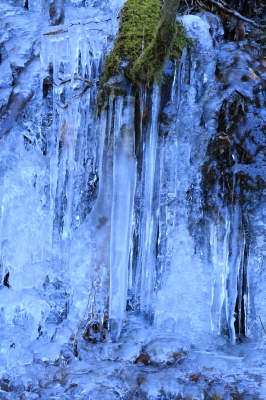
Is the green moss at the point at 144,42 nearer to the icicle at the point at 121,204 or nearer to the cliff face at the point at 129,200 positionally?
the cliff face at the point at 129,200

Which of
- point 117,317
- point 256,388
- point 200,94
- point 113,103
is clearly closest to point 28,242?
point 117,317

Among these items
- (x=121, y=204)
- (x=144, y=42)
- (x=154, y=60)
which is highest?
(x=144, y=42)

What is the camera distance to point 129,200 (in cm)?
383

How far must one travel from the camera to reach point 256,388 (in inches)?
124

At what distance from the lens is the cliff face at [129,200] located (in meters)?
3.86

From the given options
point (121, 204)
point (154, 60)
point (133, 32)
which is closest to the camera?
point (154, 60)

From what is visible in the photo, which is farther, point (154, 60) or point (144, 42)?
point (144, 42)

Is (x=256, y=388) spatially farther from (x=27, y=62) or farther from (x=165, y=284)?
(x=27, y=62)

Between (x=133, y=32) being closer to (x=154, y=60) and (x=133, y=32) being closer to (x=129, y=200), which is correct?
(x=154, y=60)

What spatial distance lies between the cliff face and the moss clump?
11 centimetres

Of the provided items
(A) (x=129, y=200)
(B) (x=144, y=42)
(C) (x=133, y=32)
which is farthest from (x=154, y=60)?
(A) (x=129, y=200)

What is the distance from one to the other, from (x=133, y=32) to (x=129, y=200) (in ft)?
3.36

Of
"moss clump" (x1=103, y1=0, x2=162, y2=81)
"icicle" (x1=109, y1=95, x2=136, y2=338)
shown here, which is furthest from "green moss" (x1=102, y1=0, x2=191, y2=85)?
"icicle" (x1=109, y1=95, x2=136, y2=338)

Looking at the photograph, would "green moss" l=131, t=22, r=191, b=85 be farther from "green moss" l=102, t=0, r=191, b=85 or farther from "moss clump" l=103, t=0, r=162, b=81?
"moss clump" l=103, t=0, r=162, b=81
